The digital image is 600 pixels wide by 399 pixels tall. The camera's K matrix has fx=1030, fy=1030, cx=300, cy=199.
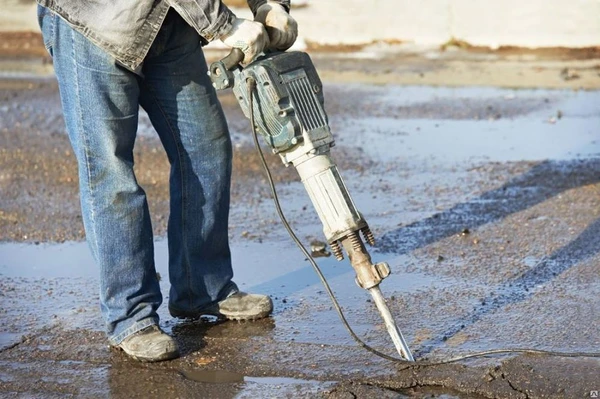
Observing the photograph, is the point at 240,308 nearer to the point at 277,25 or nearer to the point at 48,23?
the point at 277,25

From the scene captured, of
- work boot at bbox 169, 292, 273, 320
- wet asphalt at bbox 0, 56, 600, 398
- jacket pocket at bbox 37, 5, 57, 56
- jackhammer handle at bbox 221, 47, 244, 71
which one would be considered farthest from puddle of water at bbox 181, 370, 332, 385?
jacket pocket at bbox 37, 5, 57, 56

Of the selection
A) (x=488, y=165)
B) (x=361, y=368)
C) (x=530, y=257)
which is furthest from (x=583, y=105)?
(x=361, y=368)

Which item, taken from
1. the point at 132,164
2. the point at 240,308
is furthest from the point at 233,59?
the point at 240,308

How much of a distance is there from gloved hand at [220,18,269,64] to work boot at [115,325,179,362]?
109cm

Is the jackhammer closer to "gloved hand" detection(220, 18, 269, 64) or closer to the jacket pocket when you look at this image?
"gloved hand" detection(220, 18, 269, 64)

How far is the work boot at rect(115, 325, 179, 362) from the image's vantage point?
3.82m

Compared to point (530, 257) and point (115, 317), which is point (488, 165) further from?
point (115, 317)

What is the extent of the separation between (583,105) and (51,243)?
15.2 ft

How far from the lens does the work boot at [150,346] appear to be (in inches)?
150

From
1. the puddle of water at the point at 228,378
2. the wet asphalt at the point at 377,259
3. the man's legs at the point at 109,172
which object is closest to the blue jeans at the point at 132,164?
the man's legs at the point at 109,172

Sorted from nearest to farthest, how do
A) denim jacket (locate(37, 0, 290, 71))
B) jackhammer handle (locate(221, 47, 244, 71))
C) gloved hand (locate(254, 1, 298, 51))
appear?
denim jacket (locate(37, 0, 290, 71)) < jackhammer handle (locate(221, 47, 244, 71)) < gloved hand (locate(254, 1, 298, 51))

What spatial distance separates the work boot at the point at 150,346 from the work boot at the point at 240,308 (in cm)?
37

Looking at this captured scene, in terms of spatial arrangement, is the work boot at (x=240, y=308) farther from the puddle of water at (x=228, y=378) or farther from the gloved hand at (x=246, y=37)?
the gloved hand at (x=246, y=37)

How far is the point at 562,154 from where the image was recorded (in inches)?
262
